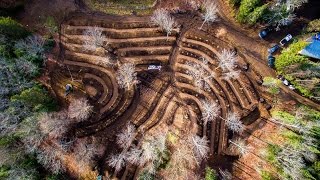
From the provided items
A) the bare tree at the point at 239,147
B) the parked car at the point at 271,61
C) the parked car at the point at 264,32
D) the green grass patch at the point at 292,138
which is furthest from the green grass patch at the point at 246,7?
the bare tree at the point at 239,147

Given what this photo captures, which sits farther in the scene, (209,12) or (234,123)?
(209,12)

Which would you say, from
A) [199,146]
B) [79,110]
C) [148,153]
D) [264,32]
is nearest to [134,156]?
[148,153]

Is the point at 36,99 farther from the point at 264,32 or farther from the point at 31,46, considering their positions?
the point at 264,32

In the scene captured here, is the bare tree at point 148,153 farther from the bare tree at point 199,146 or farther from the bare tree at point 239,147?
the bare tree at point 239,147

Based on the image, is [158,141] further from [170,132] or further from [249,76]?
[249,76]

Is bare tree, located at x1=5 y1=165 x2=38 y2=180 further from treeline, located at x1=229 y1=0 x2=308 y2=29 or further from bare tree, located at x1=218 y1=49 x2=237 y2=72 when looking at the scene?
treeline, located at x1=229 y1=0 x2=308 y2=29
